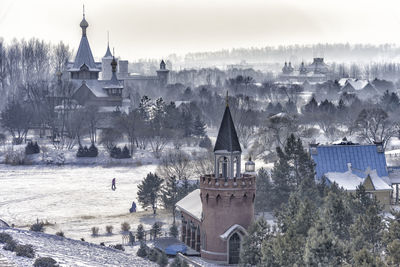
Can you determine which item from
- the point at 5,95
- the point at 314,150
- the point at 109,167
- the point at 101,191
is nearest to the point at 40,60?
the point at 5,95

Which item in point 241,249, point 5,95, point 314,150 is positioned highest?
point 5,95

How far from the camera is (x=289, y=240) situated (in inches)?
1075

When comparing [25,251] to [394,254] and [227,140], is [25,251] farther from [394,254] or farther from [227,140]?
[394,254]

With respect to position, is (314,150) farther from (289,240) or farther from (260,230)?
(289,240)

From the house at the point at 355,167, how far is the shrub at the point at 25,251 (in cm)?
1932

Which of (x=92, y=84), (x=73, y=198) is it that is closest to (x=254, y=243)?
(x=73, y=198)

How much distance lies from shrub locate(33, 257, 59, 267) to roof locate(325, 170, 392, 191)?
1981 cm

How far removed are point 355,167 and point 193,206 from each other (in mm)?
11821

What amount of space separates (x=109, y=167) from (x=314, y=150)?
25572 mm

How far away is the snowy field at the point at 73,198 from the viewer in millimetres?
43000

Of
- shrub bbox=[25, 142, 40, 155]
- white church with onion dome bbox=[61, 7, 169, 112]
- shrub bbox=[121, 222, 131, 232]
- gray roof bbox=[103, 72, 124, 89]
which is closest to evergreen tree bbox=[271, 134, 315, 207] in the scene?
shrub bbox=[121, 222, 131, 232]

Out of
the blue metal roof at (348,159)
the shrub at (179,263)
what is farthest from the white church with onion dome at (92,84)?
the shrub at (179,263)

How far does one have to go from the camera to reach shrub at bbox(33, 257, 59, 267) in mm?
26703

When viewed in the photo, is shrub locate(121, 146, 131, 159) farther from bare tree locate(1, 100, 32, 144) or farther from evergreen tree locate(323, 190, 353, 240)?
evergreen tree locate(323, 190, 353, 240)
